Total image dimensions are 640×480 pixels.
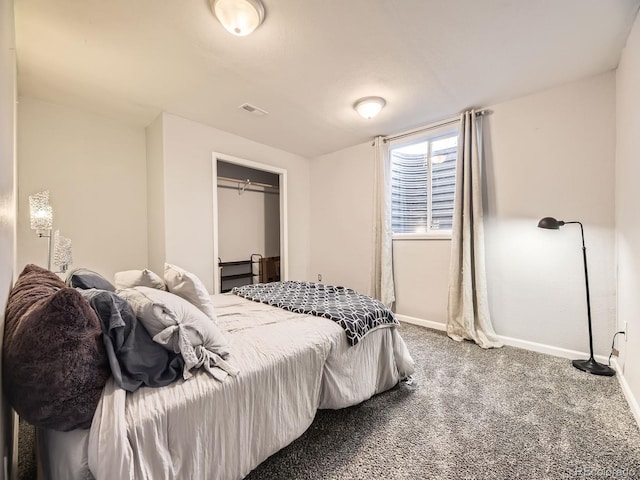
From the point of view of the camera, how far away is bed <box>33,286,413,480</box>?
0.88 meters

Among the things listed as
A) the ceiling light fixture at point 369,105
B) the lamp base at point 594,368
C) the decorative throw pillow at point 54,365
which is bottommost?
the lamp base at point 594,368

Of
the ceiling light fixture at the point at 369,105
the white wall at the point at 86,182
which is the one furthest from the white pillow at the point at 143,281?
the ceiling light fixture at the point at 369,105

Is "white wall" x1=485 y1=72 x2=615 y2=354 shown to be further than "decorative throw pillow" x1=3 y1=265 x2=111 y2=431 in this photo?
Yes

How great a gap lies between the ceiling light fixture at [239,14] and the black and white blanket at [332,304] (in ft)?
6.34

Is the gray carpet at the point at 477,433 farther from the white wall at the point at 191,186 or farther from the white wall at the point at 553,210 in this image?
the white wall at the point at 191,186

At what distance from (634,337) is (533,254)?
1.06 meters

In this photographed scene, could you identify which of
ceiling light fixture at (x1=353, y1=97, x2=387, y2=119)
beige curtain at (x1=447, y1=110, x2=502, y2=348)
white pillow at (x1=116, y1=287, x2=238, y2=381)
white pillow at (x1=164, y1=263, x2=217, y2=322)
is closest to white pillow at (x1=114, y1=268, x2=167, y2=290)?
white pillow at (x1=164, y1=263, x2=217, y2=322)

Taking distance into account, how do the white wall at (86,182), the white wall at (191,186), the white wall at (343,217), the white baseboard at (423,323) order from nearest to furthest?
the white wall at (86,182) < the white wall at (191,186) < the white baseboard at (423,323) < the white wall at (343,217)

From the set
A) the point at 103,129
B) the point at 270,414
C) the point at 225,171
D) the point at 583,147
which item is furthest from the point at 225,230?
the point at 583,147

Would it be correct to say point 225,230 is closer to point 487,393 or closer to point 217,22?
point 217,22

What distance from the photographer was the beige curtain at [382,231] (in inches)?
148

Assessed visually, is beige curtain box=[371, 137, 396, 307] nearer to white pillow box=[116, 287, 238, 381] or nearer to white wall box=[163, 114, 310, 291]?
white wall box=[163, 114, 310, 291]

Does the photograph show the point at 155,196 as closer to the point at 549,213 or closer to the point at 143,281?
the point at 143,281

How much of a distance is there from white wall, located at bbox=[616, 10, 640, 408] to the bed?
1.69 metres
